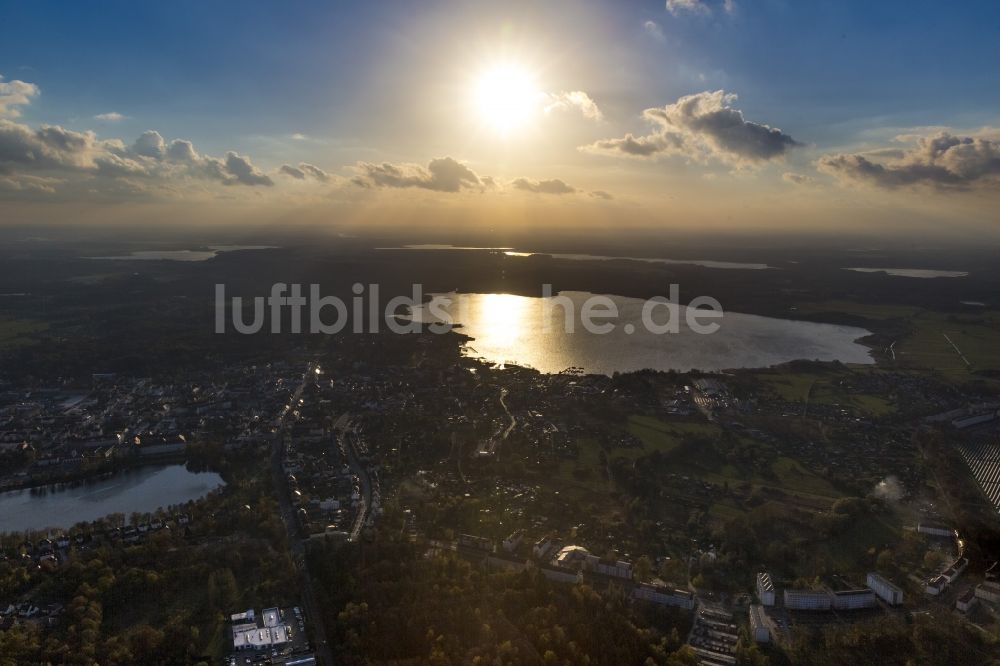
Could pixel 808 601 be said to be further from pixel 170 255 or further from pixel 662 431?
pixel 170 255

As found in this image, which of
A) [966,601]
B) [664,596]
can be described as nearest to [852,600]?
[966,601]

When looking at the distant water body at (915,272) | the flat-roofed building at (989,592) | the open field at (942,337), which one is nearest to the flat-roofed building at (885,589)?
the flat-roofed building at (989,592)

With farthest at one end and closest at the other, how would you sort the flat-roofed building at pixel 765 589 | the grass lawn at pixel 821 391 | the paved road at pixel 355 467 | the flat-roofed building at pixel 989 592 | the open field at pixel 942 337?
the open field at pixel 942 337 → the grass lawn at pixel 821 391 → the paved road at pixel 355 467 → the flat-roofed building at pixel 765 589 → the flat-roofed building at pixel 989 592

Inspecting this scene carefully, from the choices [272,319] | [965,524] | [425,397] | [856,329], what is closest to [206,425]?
[425,397]

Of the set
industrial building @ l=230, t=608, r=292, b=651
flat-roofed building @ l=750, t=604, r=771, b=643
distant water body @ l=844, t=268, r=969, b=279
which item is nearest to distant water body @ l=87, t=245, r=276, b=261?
industrial building @ l=230, t=608, r=292, b=651

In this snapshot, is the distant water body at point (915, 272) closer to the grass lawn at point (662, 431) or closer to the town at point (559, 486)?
the town at point (559, 486)
